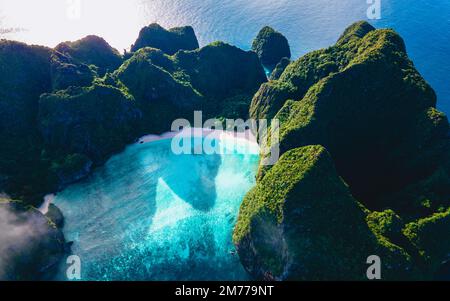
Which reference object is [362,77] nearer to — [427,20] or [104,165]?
[104,165]

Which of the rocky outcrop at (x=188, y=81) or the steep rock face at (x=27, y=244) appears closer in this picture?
the steep rock face at (x=27, y=244)

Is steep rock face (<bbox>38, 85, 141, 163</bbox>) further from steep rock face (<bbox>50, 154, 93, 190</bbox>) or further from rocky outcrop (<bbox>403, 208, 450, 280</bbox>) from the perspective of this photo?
rocky outcrop (<bbox>403, 208, 450, 280</bbox>)

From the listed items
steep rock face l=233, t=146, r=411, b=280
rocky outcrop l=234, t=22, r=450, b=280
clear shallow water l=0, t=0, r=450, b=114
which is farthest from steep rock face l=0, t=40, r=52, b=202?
steep rock face l=233, t=146, r=411, b=280

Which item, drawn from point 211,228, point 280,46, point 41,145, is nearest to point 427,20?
point 280,46

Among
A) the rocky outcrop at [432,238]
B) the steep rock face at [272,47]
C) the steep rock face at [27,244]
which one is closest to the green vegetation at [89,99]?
the steep rock face at [27,244]

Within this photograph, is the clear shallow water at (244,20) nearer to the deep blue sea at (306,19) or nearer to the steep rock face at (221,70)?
the deep blue sea at (306,19)

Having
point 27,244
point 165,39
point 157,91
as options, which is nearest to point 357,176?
point 157,91
